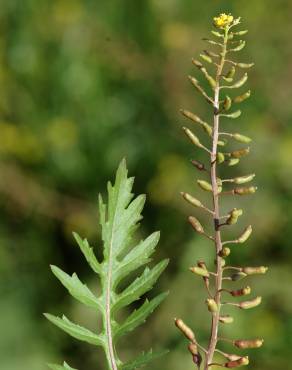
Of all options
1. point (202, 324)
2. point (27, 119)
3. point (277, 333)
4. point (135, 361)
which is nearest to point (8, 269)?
point (27, 119)

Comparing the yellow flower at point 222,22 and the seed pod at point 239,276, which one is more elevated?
the yellow flower at point 222,22

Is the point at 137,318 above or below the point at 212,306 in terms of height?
below

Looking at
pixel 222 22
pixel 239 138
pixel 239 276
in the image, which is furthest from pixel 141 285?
pixel 222 22

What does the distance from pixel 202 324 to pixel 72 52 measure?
2933mm

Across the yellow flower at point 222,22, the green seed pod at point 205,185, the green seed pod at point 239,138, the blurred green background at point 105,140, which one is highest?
the yellow flower at point 222,22

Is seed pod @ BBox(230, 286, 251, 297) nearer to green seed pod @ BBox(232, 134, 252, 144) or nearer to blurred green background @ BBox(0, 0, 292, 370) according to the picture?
green seed pod @ BBox(232, 134, 252, 144)

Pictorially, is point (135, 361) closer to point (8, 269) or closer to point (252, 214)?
point (252, 214)

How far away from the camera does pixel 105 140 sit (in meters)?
6.88


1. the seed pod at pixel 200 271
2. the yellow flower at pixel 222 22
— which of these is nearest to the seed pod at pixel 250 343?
the seed pod at pixel 200 271

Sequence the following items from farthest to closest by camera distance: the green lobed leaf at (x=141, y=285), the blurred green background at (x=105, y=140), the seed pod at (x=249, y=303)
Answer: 1. the blurred green background at (x=105, y=140)
2. the green lobed leaf at (x=141, y=285)
3. the seed pod at (x=249, y=303)

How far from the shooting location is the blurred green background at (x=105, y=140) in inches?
242

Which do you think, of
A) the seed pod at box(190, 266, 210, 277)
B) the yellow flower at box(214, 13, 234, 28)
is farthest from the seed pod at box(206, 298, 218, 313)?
the yellow flower at box(214, 13, 234, 28)

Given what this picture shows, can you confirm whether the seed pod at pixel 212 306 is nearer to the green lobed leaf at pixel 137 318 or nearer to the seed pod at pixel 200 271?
the seed pod at pixel 200 271

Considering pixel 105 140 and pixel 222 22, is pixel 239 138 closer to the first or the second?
pixel 222 22
